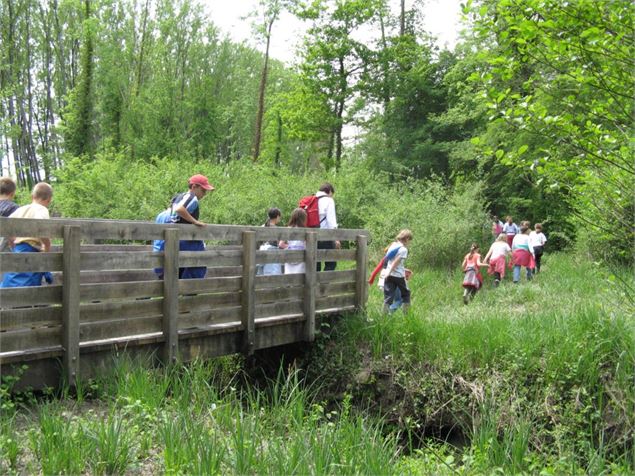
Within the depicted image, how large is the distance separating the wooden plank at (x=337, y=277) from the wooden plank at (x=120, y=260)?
3.02m

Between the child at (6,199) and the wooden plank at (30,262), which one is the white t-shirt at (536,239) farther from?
the wooden plank at (30,262)

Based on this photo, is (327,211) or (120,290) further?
Result: (327,211)

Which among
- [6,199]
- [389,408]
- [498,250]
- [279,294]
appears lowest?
[389,408]

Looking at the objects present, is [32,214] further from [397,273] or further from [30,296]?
[397,273]

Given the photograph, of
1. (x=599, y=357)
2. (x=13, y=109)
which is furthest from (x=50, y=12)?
(x=599, y=357)

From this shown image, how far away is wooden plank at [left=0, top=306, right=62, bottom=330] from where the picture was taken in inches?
205

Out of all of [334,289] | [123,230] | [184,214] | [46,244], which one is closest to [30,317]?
[46,244]

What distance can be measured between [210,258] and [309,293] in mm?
1899

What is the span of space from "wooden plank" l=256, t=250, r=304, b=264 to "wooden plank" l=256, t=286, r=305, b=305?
0.37 meters

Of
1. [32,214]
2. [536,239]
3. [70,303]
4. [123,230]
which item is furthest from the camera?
[536,239]

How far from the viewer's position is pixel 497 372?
24.5ft

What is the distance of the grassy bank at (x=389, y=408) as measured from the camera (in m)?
3.94

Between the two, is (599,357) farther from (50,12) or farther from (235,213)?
(50,12)

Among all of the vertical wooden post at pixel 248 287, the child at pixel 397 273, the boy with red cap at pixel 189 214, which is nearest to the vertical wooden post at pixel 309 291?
the vertical wooden post at pixel 248 287
